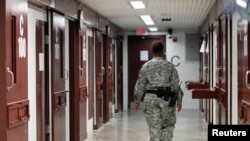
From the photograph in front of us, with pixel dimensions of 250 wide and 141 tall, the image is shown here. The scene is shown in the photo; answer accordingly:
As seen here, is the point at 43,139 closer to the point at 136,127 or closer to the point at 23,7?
→ the point at 23,7

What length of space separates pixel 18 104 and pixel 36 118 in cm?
106

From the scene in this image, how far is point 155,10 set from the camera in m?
8.68

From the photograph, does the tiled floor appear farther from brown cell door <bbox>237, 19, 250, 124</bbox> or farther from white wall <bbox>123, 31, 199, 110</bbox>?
brown cell door <bbox>237, 19, 250, 124</bbox>

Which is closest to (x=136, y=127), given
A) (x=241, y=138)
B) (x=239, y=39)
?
(x=239, y=39)

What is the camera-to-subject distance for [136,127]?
30.9 feet

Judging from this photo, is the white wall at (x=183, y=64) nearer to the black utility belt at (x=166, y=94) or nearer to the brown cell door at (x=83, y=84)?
the brown cell door at (x=83, y=84)

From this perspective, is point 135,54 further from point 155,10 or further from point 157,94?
point 157,94

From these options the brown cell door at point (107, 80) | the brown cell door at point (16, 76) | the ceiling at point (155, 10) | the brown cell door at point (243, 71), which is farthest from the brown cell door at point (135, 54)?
the brown cell door at point (16, 76)

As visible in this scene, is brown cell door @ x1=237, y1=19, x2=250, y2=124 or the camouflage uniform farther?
the camouflage uniform

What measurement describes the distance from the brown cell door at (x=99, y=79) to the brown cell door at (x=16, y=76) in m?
4.47

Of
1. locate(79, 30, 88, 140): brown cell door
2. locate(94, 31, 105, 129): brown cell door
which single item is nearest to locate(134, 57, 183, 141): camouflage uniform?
locate(79, 30, 88, 140): brown cell door

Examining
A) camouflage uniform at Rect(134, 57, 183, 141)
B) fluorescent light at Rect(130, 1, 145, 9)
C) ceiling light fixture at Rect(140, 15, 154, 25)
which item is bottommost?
camouflage uniform at Rect(134, 57, 183, 141)

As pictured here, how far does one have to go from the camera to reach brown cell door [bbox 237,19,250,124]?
4296 mm

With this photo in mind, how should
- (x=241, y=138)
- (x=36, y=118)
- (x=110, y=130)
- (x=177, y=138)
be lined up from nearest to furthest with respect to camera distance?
1. (x=241, y=138)
2. (x=36, y=118)
3. (x=177, y=138)
4. (x=110, y=130)
